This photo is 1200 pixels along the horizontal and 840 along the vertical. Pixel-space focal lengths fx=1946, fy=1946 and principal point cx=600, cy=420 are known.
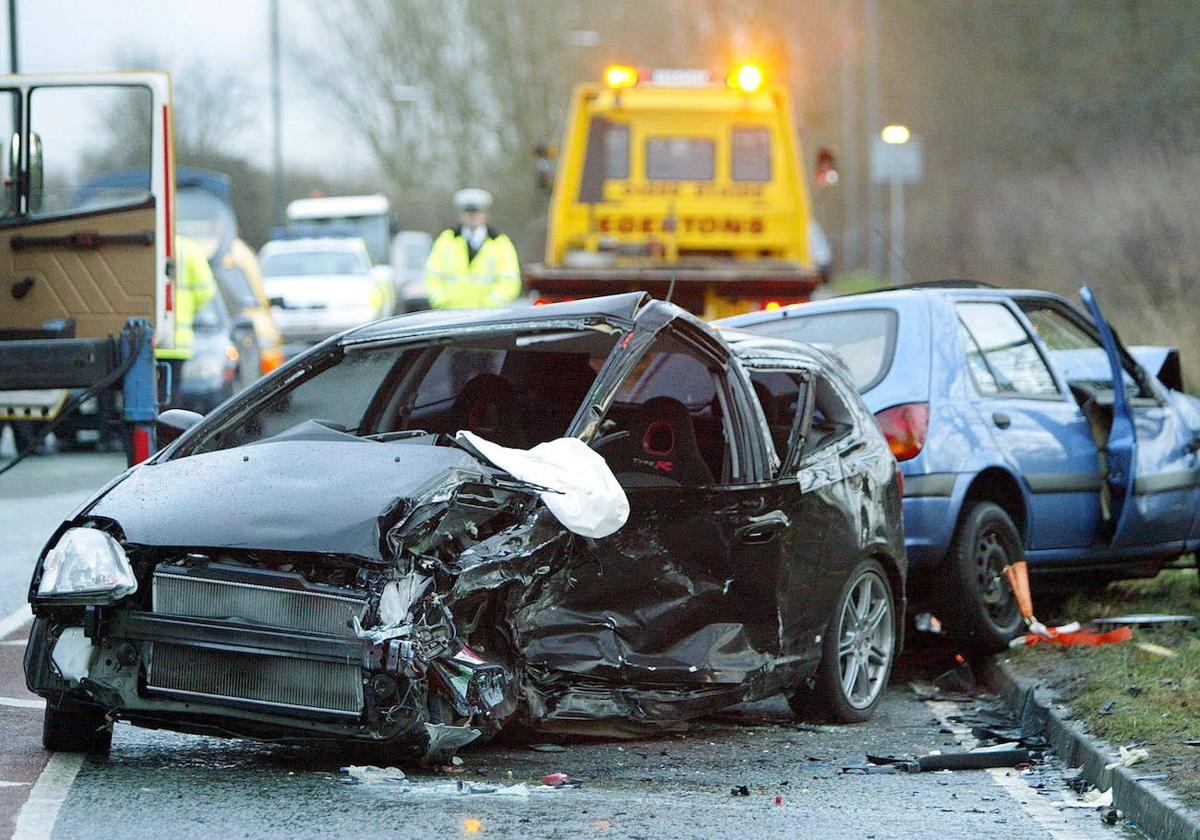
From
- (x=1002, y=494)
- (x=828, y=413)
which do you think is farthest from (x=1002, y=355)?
(x=828, y=413)

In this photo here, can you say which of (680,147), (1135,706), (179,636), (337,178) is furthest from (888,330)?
(337,178)

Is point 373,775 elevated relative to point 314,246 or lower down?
lower down

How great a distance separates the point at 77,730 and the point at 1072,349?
597cm

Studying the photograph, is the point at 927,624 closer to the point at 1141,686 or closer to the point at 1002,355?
the point at 1002,355

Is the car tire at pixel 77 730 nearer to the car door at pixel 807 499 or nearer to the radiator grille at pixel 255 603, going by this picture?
the radiator grille at pixel 255 603

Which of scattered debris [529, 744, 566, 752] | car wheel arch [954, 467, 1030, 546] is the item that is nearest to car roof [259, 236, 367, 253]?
car wheel arch [954, 467, 1030, 546]

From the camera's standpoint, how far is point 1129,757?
20.6 feet

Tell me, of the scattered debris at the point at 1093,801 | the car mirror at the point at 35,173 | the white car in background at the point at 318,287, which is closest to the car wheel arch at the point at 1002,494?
the scattered debris at the point at 1093,801

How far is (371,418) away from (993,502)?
10.1 ft

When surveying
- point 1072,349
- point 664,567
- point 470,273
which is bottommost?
point 664,567

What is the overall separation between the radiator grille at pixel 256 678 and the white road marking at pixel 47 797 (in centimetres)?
41

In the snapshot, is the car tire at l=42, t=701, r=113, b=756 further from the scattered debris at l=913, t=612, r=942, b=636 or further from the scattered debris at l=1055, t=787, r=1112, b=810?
the scattered debris at l=913, t=612, r=942, b=636

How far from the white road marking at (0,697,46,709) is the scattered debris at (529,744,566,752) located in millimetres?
1875

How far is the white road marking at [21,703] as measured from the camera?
713 cm
